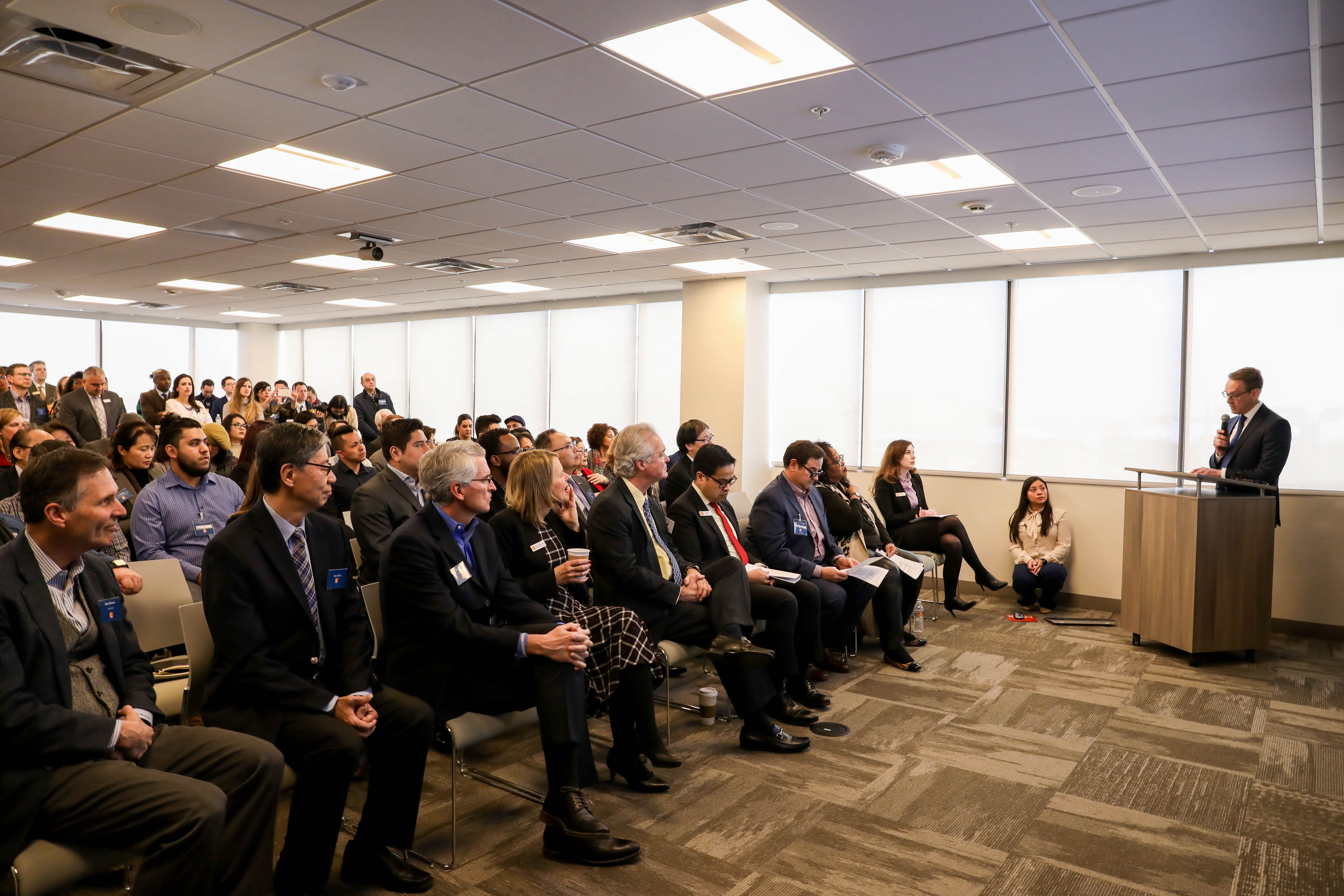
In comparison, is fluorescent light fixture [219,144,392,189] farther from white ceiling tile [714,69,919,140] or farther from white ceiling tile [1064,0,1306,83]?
white ceiling tile [1064,0,1306,83]

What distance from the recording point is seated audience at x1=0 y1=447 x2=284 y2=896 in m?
1.96

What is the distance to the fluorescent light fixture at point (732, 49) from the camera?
3049 millimetres

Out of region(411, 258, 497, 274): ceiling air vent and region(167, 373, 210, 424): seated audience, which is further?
region(167, 373, 210, 424): seated audience

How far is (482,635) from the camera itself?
2.95 metres

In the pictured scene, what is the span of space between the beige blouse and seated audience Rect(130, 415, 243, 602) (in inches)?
248

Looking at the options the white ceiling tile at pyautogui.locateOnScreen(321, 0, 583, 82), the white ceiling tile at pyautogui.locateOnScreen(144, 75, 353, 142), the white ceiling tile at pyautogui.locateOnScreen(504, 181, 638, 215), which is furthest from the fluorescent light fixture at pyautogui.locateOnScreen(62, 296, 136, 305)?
the white ceiling tile at pyautogui.locateOnScreen(321, 0, 583, 82)

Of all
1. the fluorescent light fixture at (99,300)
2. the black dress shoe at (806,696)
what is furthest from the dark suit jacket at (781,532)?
the fluorescent light fixture at (99,300)

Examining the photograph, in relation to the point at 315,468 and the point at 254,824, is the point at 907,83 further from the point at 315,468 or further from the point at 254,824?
the point at 254,824

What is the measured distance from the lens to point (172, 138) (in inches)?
172

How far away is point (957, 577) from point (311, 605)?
222 inches

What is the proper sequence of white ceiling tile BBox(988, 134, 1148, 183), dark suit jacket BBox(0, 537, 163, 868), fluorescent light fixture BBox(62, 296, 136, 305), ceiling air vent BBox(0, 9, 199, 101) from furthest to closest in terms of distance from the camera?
1. fluorescent light fixture BBox(62, 296, 136, 305)
2. white ceiling tile BBox(988, 134, 1148, 183)
3. ceiling air vent BBox(0, 9, 199, 101)
4. dark suit jacket BBox(0, 537, 163, 868)

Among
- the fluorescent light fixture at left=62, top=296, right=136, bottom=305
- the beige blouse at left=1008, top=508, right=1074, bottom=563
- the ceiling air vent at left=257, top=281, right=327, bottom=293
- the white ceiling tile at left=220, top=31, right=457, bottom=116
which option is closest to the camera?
the white ceiling tile at left=220, top=31, right=457, bottom=116

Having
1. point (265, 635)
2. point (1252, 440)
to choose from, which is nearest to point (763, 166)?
point (265, 635)

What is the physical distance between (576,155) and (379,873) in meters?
3.56
